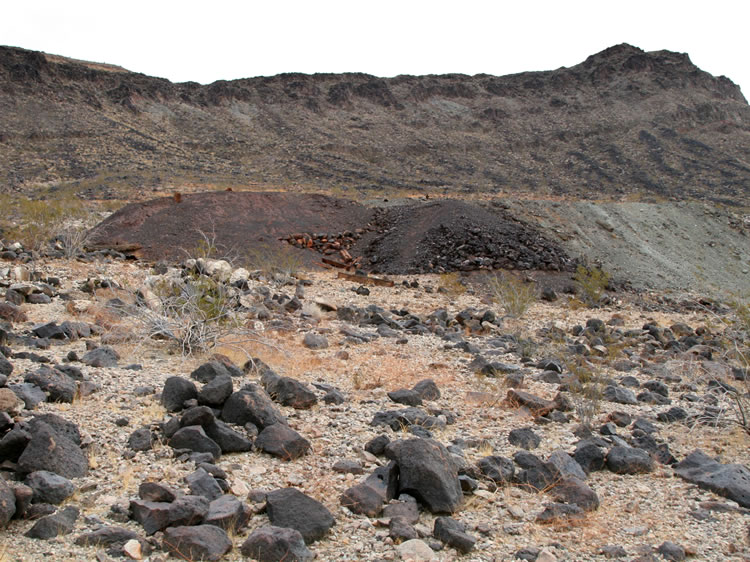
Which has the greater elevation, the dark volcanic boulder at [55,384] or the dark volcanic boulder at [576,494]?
the dark volcanic boulder at [55,384]

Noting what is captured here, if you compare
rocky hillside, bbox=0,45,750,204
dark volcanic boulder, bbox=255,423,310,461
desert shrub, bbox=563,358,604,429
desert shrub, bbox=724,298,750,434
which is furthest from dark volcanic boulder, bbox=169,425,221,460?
rocky hillside, bbox=0,45,750,204

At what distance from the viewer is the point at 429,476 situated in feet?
12.6

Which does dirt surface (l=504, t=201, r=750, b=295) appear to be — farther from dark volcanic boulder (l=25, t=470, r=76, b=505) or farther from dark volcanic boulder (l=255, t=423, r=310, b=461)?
dark volcanic boulder (l=25, t=470, r=76, b=505)

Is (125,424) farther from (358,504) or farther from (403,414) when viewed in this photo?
(403,414)

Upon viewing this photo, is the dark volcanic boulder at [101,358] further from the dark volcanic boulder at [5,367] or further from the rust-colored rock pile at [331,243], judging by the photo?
the rust-colored rock pile at [331,243]

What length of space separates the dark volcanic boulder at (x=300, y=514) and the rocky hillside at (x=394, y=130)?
29.8m

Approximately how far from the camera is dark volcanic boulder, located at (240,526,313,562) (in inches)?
123

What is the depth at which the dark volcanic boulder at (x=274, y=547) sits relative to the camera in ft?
10.3

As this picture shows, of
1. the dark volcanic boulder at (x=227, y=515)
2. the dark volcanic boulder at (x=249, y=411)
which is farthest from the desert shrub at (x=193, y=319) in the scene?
the dark volcanic boulder at (x=227, y=515)

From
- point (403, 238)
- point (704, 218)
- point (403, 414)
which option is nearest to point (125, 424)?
point (403, 414)

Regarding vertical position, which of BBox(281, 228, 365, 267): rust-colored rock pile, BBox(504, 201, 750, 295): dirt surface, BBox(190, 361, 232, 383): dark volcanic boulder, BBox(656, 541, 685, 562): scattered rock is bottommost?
BBox(656, 541, 685, 562): scattered rock

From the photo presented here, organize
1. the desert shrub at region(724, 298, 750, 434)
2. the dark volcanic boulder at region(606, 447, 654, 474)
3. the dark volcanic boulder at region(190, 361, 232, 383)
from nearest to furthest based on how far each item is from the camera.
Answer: the dark volcanic boulder at region(606, 447, 654, 474) → the dark volcanic boulder at region(190, 361, 232, 383) → the desert shrub at region(724, 298, 750, 434)

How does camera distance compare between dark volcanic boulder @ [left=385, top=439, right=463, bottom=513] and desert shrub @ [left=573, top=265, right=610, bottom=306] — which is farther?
desert shrub @ [left=573, top=265, right=610, bottom=306]

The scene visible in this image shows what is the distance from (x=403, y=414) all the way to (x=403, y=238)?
13.2 m
